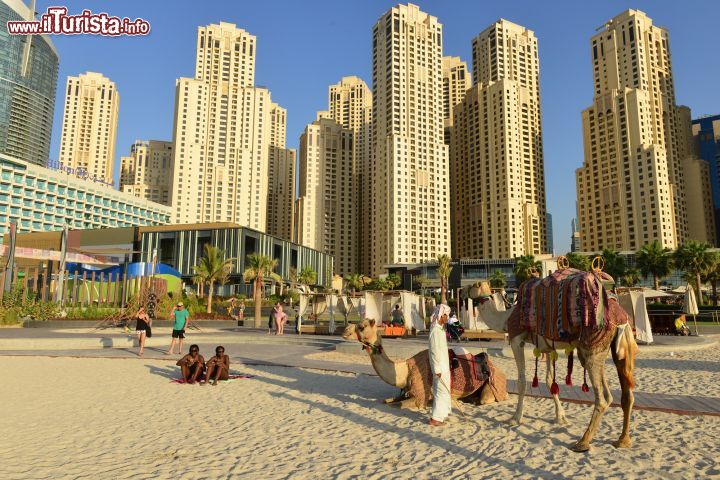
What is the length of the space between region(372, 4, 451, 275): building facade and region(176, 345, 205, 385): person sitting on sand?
10643cm

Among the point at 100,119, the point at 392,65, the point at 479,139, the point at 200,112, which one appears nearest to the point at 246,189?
the point at 200,112

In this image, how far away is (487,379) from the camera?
891 cm

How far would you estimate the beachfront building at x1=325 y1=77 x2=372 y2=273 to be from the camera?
15388cm

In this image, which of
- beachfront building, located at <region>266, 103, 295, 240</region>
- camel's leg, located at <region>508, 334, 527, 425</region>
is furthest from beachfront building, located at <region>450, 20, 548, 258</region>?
camel's leg, located at <region>508, 334, 527, 425</region>

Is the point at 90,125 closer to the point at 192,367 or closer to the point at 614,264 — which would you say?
the point at 614,264

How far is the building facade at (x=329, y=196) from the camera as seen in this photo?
475 feet

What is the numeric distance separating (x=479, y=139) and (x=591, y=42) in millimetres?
50976

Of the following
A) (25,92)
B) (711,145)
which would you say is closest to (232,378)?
(711,145)

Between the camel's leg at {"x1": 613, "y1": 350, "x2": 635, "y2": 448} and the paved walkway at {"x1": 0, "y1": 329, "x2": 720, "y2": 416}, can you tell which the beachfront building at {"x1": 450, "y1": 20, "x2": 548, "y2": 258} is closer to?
the paved walkway at {"x1": 0, "y1": 329, "x2": 720, "y2": 416}

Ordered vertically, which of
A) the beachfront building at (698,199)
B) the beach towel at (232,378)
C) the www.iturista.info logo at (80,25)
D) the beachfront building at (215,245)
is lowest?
the beach towel at (232,378)

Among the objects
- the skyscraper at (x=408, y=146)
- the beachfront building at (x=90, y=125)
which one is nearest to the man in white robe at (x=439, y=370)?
the skyscraper at (x=408, y=146)

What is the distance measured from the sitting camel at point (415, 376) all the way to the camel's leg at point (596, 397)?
2773mm

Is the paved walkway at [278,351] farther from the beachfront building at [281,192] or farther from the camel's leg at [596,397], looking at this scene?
the beachfront building at [281,192]

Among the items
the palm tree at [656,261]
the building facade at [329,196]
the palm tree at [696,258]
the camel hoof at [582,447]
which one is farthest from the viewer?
the building facade at [329,196]
